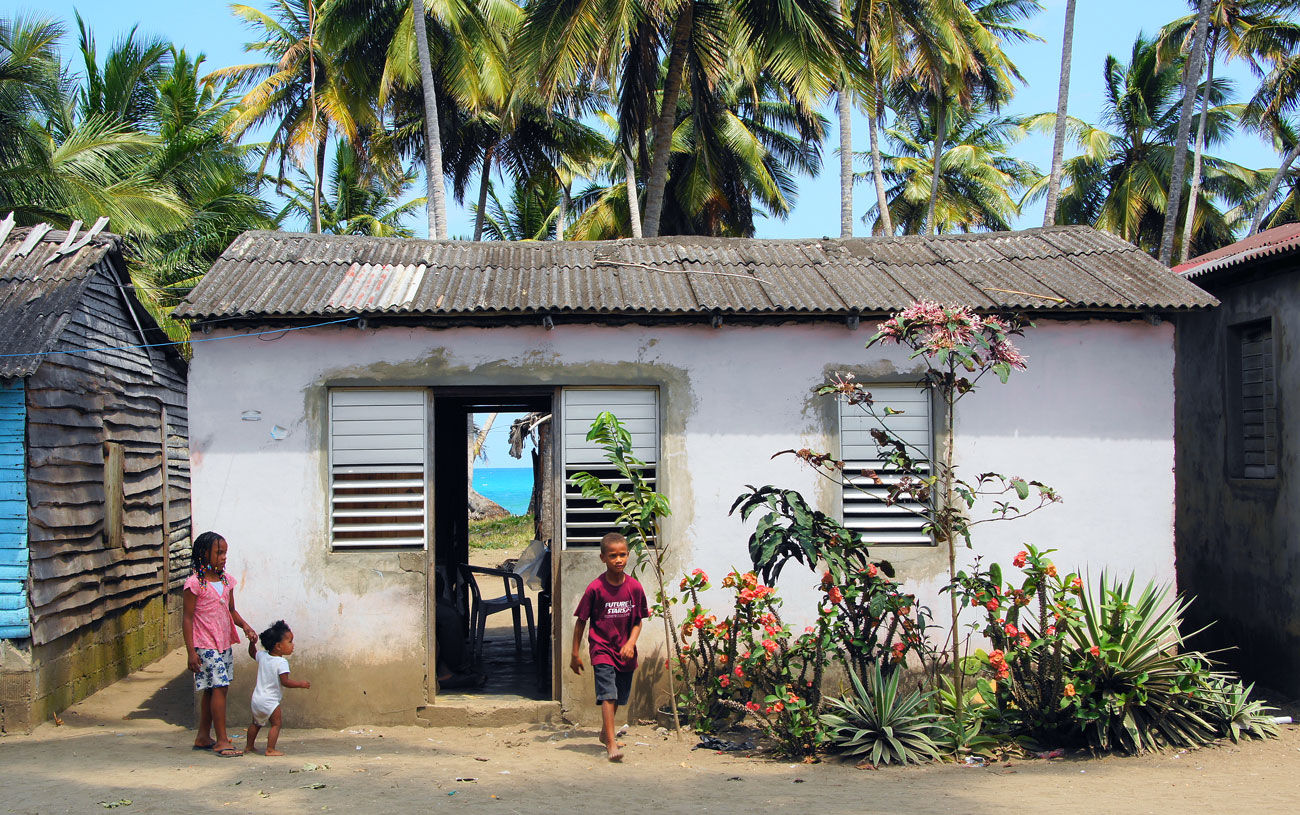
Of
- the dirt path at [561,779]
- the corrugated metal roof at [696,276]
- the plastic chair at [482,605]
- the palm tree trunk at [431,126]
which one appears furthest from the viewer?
the palm tree trunk at [431,126]

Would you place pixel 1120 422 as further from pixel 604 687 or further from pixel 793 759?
pixel 604 687

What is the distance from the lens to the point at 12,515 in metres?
7.35

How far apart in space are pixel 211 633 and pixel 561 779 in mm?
2534

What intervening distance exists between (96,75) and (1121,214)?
23142mm

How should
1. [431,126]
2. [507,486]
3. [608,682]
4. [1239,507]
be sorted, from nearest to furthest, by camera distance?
[608,682]
[1239,507]
[431,126]
[507,486]

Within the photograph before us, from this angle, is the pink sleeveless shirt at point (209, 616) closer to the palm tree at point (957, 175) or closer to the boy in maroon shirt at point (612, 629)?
the boy in maroon shirt at point (612, 629)

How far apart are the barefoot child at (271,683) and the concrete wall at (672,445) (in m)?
0.48

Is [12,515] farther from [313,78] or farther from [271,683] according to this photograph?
[313,78]

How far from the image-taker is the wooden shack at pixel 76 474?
7.34 meters

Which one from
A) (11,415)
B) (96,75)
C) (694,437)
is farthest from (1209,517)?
(96,75)

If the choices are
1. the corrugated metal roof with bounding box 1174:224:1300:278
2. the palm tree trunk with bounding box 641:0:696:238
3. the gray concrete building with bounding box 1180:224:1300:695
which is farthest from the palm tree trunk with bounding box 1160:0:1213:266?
the gray concrete building with bounding box 1180:224:1300:695

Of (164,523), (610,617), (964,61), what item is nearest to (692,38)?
(964,61)

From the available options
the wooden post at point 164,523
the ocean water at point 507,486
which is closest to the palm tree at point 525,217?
the wooden post at point 164,523

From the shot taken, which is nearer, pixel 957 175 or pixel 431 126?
pixel 431 126
